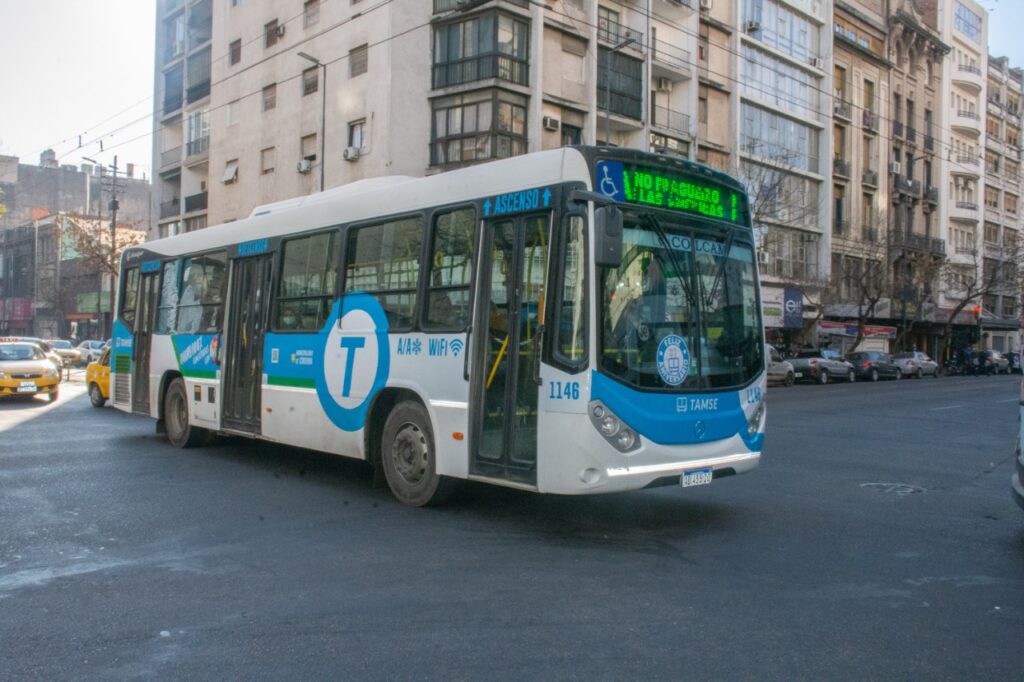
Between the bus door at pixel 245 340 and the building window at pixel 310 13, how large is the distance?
27.6 m

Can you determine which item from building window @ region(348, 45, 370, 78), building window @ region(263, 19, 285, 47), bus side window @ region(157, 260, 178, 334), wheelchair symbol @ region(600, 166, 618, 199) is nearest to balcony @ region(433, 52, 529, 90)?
building window @ region(348, 45, 370, 78)

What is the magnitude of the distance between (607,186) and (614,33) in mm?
31544

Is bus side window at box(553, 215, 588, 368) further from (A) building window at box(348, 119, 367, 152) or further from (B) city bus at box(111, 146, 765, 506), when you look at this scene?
(A) building window at box(348, 119, 367, 152)

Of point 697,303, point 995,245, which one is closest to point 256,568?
point 697,303

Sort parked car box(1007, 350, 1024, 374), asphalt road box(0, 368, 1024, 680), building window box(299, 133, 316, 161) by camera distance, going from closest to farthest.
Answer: asphalt road box(0, 368, 1024, 680), building window box(299, 133, 316, 161), parked car box(1007, 350, 1024, 374)

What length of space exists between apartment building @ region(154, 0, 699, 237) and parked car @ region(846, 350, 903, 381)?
42.5 feet

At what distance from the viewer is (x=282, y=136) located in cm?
3750

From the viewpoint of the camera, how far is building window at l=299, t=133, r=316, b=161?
3581cm

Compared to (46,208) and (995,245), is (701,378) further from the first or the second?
(46,208)

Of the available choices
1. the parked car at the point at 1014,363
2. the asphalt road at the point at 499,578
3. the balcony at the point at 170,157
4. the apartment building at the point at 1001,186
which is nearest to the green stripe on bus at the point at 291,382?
the asphalt road at the point at 499,578

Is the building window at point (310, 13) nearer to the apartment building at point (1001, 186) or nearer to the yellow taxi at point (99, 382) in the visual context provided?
the yellow taxi at point (99, 382)

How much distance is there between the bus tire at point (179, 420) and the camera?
12367 millimetres

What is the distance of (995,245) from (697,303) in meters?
73.4

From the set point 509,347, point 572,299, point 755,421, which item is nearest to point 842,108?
point 755,421
